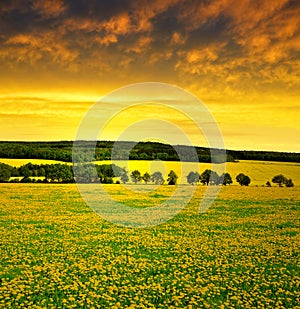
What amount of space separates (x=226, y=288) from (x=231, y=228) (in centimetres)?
1120

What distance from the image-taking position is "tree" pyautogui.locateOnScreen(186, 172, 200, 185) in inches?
2330

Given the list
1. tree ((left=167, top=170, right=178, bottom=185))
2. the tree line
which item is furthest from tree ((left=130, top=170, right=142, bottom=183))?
tree ((left=167, top=170, right=178, bottom=185))

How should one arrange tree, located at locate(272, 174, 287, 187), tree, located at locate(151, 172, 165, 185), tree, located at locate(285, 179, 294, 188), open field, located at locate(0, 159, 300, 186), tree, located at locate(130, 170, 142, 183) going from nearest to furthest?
tree, located at locate(130, 170, 142, 183) → tree, located at locate(151, 172, 165, 185) → tree, located at locate(285, 179, 294, 188) → open field, located at locate(0, 159, 300, 186) → tree, located at locate(272, 174, 287, 187)

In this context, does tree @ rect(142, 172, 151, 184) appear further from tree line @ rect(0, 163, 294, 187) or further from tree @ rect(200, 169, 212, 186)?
tree @ rect(200, 169, 212, 186)

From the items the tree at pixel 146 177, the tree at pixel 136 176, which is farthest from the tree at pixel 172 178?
the tree at pixel 136 176

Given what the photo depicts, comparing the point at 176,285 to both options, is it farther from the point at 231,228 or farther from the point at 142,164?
the point at 142,164

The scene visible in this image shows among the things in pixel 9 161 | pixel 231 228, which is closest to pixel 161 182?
pixel 9 161

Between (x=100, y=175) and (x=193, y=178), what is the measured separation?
1205 cm

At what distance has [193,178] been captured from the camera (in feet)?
197

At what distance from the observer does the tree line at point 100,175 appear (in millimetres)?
57938

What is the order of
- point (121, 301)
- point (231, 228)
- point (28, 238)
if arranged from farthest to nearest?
point (231, 228)
point (28, 238)
point (121, 301)

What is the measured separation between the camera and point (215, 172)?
61.9 m

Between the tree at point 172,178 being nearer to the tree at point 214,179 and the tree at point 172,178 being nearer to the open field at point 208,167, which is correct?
the open field at point 208,167

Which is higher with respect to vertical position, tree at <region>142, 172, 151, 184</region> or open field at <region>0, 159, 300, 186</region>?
open field at <region>0, 159, 300, 186</region>
